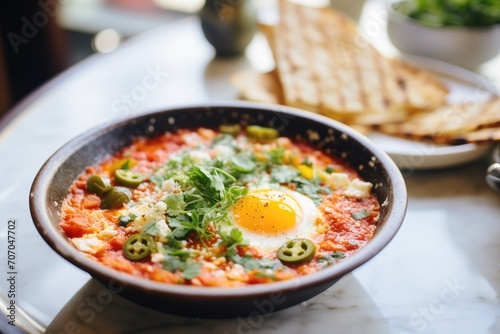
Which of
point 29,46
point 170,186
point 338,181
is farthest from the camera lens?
point 29,46

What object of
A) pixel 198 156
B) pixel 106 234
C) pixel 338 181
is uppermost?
pixel 106 234

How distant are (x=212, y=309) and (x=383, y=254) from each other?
918mm

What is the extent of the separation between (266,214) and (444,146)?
1270 millimetres

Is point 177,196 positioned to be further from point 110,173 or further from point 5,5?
point 5,5

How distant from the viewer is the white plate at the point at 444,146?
9.16 ft

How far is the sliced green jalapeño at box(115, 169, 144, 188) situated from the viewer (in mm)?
2381

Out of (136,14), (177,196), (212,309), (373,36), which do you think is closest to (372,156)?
(177,196)

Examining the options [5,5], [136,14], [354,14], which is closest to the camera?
[354,14]

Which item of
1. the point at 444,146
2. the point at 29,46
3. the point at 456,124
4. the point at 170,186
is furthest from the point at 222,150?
the point at 29,46

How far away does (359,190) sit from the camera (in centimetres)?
233

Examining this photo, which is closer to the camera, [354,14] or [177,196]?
[177,196]

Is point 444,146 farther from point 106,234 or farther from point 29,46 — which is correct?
point 29,46

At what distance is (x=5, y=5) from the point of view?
17.3 ft

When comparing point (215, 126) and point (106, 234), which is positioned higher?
point (106, 234)
